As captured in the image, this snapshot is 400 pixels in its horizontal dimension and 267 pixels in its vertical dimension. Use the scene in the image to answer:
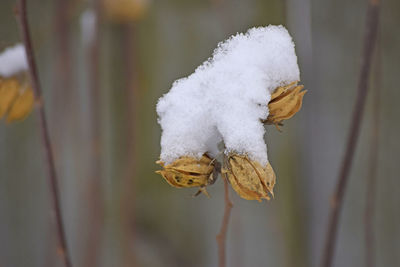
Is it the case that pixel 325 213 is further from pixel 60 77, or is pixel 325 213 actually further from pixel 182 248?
pixel 60 77

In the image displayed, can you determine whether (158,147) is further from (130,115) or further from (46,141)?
(46,141)

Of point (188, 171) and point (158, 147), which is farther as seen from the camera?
point (158, 147)

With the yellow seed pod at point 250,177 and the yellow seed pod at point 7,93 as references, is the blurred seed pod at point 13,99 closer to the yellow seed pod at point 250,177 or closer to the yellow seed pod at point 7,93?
the yellow seed pod at point 7,93

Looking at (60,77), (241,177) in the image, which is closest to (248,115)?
(241,177)

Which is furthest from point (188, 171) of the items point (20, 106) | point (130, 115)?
point (130, 115)

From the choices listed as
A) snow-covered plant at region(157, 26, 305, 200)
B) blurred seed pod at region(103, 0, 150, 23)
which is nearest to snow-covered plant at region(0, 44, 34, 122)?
snow-covered plant at region(157, 26, 305, 200)

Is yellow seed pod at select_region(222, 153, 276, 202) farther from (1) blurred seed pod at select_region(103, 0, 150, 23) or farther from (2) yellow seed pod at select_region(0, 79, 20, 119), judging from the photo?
(1) blurred seed pod at select_region(103, 0, 150, 23)

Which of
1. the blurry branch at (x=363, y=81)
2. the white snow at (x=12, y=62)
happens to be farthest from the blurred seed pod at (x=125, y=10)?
the blurry branch at (x=363, y=81)
